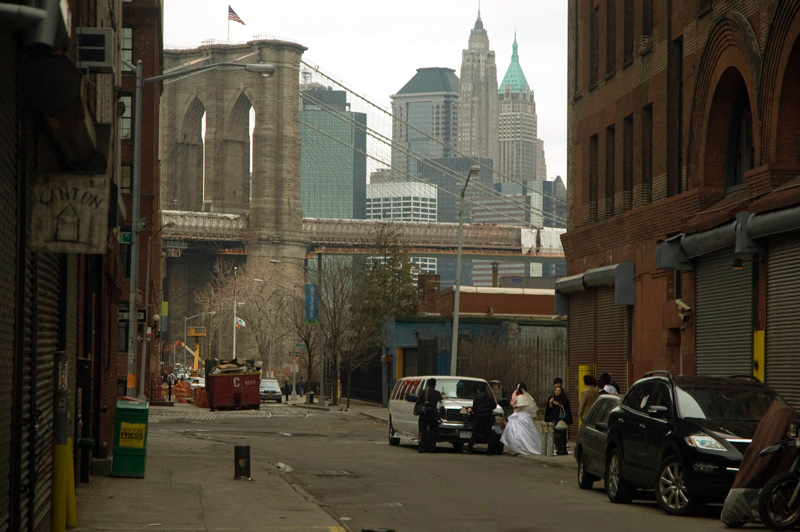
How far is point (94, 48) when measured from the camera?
14.7 metres

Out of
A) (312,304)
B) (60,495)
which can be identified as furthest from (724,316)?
(312,304)

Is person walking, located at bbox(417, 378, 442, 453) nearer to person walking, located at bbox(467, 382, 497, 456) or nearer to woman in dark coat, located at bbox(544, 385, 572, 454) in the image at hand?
person walking, located at bbox(467, 382, 497, 456)

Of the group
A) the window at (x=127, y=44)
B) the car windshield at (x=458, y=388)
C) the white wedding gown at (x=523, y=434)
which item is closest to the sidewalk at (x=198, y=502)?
the white wedding gown at (x=523, y=434)

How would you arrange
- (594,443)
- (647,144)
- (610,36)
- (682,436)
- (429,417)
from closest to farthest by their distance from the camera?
(682,436), (594,443), (429,417), (647,144), (610,36)

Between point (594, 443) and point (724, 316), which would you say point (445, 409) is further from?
point (594, 443)

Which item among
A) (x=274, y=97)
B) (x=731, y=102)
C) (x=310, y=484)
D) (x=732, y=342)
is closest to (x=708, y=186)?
(x=731, y=102)

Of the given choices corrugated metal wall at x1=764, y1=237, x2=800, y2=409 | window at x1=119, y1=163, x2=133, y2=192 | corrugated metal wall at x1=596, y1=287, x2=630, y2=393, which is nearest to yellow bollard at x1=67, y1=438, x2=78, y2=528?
corrugated metal wall at x1=764, y1=237, x2=800, y2=409

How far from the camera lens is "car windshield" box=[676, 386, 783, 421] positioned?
14.5m

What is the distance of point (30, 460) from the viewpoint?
1002 centimetres

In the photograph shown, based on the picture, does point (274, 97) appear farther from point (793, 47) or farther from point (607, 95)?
point (793, 47)

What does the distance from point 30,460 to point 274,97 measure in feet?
403

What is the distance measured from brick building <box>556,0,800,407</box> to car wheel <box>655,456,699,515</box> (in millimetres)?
5362

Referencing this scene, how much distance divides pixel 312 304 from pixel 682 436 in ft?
167

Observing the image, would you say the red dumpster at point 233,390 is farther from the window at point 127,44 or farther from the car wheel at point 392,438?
the car wheel at point 392,438
